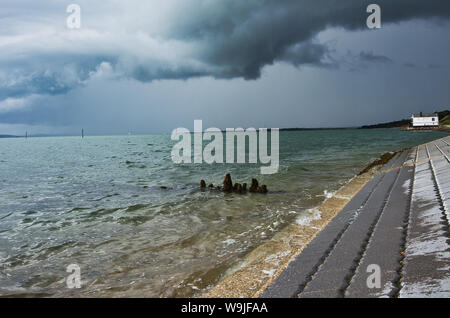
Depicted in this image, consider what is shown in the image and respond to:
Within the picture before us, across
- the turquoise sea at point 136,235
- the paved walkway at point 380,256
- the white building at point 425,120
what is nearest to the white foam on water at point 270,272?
the paved walkway at point 380,256

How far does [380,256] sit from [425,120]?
6246 inches

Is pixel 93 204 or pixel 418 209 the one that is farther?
pixel 93 204

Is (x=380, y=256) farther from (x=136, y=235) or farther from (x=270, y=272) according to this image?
(x=136, y=235)

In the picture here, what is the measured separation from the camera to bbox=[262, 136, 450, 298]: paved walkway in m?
3.87

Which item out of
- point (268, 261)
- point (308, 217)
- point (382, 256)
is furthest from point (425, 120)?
point (268, 261)

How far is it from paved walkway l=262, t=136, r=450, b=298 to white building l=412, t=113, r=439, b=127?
152m

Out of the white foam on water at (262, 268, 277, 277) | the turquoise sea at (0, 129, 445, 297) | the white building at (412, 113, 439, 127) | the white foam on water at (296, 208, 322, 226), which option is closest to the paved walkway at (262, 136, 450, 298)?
the white foam on water at (262, 268, 277, 277)

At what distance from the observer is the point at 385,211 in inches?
312

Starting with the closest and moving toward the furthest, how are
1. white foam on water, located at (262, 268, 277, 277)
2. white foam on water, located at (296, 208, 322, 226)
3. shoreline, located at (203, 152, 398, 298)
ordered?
shoreline, located at (203, 152, 398, 298)
white foam on water, located at (262, 268, 277, 277)
white foam on water, located at (296, 208, 322, 226)

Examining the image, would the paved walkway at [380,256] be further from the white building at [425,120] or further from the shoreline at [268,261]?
the white building at [425,120]

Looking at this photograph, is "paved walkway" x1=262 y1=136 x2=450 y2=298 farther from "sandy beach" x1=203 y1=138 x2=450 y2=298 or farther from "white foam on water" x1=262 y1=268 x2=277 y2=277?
"white foam on water" x1=262 y1=268 x2=277 y2=277
